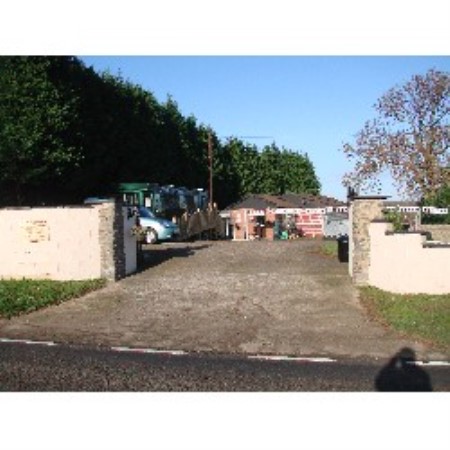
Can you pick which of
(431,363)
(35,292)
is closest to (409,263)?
(431,363)

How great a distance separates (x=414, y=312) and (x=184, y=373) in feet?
21.1

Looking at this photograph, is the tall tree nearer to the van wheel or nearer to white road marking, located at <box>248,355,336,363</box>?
the van wheel

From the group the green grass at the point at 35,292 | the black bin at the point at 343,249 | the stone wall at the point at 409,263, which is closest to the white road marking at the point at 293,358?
the stone wall at the point at 409,263

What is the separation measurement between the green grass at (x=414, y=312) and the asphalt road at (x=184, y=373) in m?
2.12

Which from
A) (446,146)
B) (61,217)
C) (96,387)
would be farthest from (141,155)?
(96,387)

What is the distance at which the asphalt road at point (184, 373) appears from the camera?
22.4 ft

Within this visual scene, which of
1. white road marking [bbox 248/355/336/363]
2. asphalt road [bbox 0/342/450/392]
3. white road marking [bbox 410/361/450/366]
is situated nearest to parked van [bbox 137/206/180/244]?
Result: asphalt road [bbox 0/342/450/392]

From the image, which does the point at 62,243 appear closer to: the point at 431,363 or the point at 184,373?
A: the point at 184,373

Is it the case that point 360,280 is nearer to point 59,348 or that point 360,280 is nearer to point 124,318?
point 124,318

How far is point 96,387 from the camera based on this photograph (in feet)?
22.1

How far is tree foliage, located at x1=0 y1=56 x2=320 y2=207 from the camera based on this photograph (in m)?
25.9

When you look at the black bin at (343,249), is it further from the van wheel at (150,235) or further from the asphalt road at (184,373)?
the asphalt road at (184,373)

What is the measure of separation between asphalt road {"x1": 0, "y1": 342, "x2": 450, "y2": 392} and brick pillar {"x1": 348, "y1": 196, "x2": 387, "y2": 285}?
6328 mm

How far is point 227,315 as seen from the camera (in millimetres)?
12062
